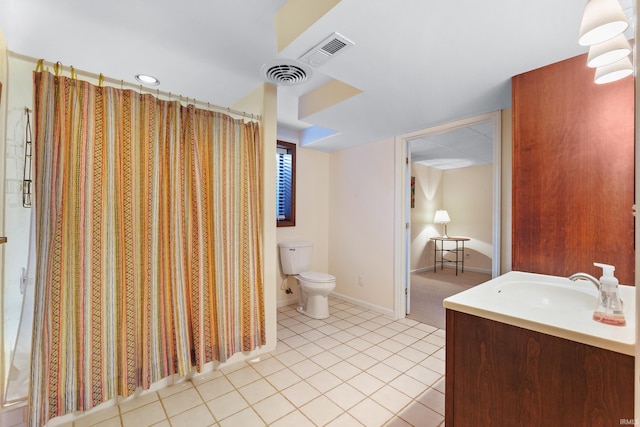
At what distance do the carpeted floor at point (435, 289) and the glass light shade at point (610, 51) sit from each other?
8.17 feet

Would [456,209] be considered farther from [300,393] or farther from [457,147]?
[300,393]

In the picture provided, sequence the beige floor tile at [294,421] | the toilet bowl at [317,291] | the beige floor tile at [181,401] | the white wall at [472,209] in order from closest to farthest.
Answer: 1. the beige floor tile at [294,421]
2. the beige floor tile at [181,401]
3. the toilet bowl at [317,291]
4. the white wall at [472,209]

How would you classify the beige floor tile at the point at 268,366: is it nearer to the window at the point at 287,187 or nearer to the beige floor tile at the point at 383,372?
the beige floor tile at the point at 383,372

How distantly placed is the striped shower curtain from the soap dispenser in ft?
6.29

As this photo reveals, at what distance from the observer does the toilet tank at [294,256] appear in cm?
328

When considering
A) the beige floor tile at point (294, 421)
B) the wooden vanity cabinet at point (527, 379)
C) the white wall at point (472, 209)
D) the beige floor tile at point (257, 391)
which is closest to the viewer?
the wooden vanity cabinet at point (527, 379)

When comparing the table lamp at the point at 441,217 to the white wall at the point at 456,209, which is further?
the table lamp at the point at 441,217

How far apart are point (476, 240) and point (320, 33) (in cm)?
536

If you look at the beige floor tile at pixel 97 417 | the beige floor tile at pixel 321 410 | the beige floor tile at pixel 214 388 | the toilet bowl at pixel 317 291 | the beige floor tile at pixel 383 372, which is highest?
the toilet bowl at pixel 317 291

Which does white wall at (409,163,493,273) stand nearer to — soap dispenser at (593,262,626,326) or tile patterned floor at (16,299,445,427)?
tile patterned floor at (16,299,445,427)

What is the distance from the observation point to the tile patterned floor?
5.08ft

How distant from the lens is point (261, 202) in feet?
7.39

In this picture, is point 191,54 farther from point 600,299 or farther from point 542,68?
point 600,299

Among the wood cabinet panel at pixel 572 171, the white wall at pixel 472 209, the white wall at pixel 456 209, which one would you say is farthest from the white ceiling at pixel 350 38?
the white wall at pixel 472 209
